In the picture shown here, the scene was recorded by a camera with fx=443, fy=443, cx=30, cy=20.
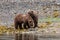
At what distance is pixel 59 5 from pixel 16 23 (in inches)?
262

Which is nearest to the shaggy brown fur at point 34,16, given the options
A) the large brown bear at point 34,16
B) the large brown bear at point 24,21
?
the large brown bear at point 34,16

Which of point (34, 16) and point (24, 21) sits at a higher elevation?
point (34, 16)

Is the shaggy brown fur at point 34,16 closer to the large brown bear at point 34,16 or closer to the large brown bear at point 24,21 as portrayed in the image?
the large brown bear at point 34,16

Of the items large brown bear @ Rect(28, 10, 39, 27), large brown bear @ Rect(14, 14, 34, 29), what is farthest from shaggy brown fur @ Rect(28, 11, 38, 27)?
large brown bear @ Rect(14, 14, 34, 29)

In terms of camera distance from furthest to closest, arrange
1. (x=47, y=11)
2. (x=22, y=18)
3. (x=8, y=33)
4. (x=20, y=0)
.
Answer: (x=20, y=0)
(x=47, y=11)
(x=22, y=18)
(x=8, y=33)

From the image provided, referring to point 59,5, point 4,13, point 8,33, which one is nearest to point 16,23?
point 8,33

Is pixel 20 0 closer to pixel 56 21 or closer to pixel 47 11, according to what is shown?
pixel 47 11

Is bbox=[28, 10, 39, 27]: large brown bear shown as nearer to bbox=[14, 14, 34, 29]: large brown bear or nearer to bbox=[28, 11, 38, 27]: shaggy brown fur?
bbox=[28, 11, 38, 27]: shaggy brown fur

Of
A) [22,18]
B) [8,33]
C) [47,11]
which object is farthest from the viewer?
[47,11]

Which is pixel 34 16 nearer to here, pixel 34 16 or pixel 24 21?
pixel 34 16

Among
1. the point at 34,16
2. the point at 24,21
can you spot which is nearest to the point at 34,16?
the point at 34,16

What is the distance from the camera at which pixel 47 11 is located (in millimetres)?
31250

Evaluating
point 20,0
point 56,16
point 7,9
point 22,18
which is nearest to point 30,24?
point 22,18

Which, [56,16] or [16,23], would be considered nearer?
[16,23]
